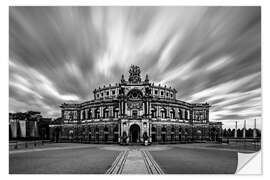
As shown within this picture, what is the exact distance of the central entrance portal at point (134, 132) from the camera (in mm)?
32944

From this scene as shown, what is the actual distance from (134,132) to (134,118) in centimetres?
373

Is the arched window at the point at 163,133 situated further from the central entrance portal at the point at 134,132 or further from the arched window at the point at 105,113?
the arched window at the point at 105,113

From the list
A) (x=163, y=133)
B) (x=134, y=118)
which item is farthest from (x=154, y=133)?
(x=134, y=118)

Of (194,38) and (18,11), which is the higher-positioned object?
(18,11)

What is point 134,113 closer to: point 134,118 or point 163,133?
point 134,118

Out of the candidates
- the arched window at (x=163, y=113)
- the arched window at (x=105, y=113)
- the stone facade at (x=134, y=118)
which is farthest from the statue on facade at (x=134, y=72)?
the arched window at (x=105, y=113)

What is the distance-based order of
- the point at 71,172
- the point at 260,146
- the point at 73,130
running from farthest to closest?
the point at 73,130 < the point at 260,146 < the point at 71,172

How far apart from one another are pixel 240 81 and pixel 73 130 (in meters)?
35.6

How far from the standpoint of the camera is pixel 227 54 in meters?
14.0

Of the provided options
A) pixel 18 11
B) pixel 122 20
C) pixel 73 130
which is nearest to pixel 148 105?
pixel 73 130

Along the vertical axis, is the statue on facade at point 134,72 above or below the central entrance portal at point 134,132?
above

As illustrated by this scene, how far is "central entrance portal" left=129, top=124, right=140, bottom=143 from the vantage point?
32.9 m

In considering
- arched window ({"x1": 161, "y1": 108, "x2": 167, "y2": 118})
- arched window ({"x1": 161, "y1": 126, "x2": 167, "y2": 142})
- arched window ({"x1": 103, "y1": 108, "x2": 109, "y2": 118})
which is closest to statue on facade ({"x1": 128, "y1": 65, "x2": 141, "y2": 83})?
arched window ({"x1": 161, "y1": 108, "x2": 167, "y2": 118})
